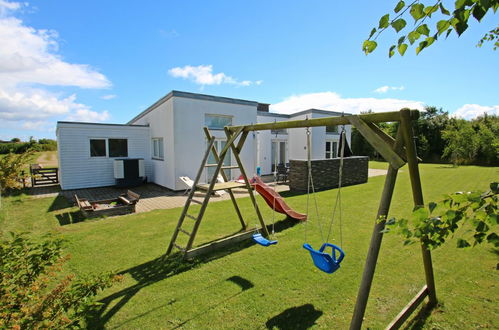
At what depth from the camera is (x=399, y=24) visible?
1.53 metres

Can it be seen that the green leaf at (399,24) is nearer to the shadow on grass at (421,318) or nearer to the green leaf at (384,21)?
the green leaf at (384,21)

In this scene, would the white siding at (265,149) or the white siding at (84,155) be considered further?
the white siding at (265,149)

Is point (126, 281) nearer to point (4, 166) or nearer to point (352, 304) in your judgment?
point (352, 304)

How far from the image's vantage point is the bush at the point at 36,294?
1776 mm

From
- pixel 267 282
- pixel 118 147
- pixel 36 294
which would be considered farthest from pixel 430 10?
pixel 118 147

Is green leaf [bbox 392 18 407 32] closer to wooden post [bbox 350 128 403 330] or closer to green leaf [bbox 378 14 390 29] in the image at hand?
green leaf [bbox 378 14 390 29]

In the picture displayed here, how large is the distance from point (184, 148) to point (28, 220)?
631 cm

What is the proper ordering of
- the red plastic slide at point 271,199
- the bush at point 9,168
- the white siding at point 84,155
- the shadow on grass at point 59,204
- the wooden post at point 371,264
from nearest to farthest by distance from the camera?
1. the wooden post at point 371,264
2. the bush at point 9,168
3. the red plastic slide at point 271,199
4. the shadow on grass at point 59,204
5. the white siding at point 84,155

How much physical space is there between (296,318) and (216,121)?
11.4m

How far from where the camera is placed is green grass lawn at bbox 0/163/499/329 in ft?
10.9

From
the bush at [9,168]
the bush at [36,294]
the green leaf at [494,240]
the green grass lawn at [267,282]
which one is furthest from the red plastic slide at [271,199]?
the bush at [9,168]

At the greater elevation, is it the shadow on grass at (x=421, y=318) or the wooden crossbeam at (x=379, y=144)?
the wooden crossbeam at (x=379, y=144)

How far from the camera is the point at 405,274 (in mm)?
4367

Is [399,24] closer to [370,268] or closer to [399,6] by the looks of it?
[399,6]
